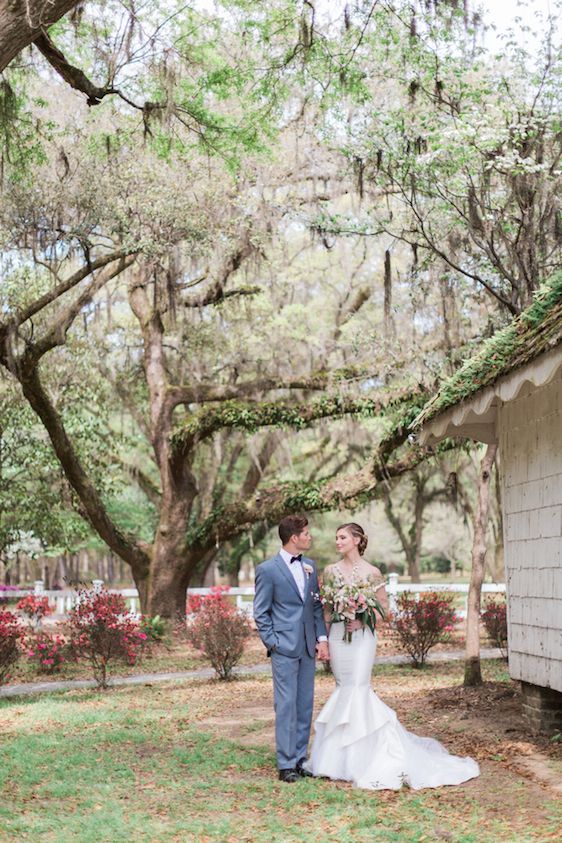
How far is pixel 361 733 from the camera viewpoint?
690cm

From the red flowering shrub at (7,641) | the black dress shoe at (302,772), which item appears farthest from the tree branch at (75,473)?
the black dress shoe at (302,772)

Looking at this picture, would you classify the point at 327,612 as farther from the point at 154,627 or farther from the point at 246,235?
the point at 154,627

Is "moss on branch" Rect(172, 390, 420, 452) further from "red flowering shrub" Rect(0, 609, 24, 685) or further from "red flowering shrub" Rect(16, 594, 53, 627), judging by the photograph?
"red flowering shrub" Rect(0, 609, 24, 685)

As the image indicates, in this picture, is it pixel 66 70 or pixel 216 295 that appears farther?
pixel 216 295

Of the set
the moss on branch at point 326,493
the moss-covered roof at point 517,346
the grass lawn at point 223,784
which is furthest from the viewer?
the moss on branch at point 326,493

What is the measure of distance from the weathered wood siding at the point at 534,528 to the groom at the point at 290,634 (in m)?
1.99

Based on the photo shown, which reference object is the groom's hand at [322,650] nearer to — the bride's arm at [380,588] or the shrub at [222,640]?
the bride's arm at [380,588]

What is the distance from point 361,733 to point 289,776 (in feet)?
1.96

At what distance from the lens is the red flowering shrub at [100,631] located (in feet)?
43.7

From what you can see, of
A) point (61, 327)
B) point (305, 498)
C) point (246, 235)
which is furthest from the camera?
point (305, 498)

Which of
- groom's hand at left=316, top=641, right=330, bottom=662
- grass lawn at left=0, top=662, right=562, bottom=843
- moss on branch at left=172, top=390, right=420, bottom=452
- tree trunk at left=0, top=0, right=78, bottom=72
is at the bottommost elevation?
grass lawn at left=0, top=662, right=562, bottom=843

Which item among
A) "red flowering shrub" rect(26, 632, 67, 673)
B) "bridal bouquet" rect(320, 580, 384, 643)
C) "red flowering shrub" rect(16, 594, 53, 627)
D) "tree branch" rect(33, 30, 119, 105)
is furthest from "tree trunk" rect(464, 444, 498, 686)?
"red flowering shrub" rect(16, 594, 53, 627)

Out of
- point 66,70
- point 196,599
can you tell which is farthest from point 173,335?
point 66,70

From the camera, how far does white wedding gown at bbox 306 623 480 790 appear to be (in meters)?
6.71
